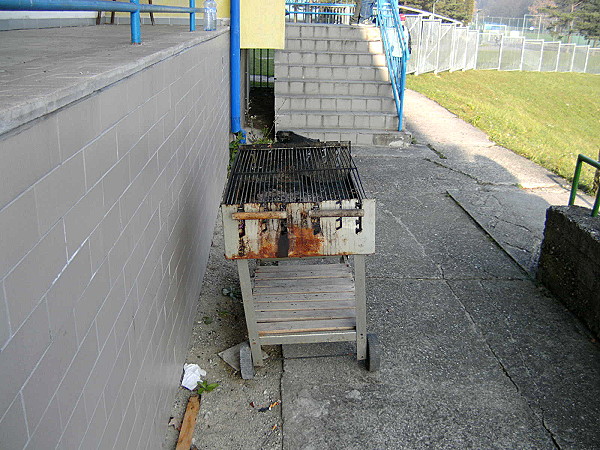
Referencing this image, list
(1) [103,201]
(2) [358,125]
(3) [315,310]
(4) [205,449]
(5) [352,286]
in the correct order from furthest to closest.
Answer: (2) [358,125] → (5) [352,286] → (3) [315,310] → (4) [205,449] → (1) [103,201]

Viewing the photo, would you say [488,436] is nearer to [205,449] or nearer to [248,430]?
[248,430]

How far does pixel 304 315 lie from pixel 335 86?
7294mm

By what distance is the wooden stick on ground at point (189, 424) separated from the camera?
3254 millimetres

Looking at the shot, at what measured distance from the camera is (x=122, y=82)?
2.41 meters

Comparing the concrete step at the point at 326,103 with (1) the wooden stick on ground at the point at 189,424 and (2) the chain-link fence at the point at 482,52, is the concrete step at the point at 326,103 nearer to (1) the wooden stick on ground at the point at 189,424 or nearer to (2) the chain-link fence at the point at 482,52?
(1) the wooden stick on ground at the point at 189,424

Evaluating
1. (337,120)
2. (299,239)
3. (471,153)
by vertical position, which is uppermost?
(299,239)

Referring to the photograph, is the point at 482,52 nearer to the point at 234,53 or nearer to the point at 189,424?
the point at 234,53

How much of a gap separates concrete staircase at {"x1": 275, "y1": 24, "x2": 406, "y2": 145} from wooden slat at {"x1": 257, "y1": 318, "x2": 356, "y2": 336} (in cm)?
629

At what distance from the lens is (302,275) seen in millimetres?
4645

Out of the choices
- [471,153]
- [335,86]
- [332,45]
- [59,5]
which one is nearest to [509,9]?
[332,45]

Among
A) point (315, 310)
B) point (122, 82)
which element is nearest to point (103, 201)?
point (122, 82)

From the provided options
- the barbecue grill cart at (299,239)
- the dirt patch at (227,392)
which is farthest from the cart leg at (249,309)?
the dirt patch at (227,392)

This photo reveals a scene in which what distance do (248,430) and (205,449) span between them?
0.91 feet

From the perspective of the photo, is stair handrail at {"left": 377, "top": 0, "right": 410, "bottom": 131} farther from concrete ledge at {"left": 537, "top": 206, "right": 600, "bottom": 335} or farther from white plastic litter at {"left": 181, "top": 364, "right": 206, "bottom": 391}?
white plastic litter at {"left": 181, "top": 364, "right": 206, "bottom": 391}
